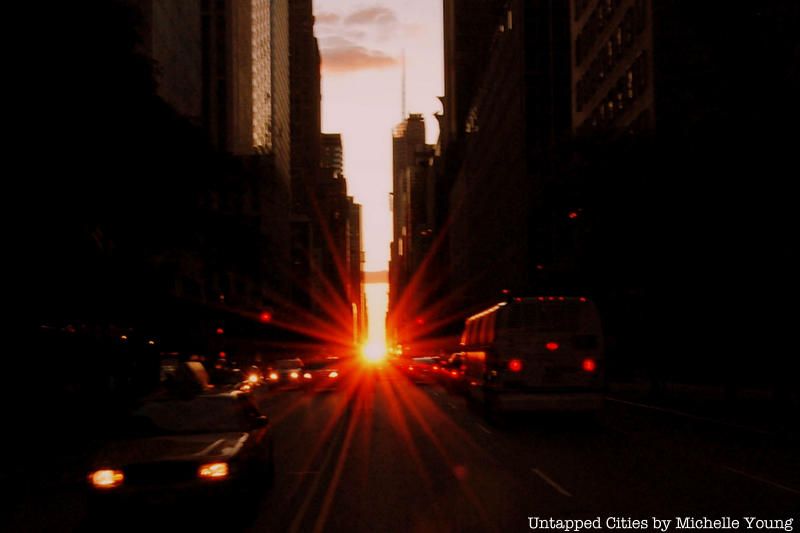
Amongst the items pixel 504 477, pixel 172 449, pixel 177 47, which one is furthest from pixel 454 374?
pixel 177 47

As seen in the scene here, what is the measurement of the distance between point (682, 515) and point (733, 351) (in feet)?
65.1

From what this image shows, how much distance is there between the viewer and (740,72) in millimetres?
22969

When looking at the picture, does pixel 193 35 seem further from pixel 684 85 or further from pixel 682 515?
pixel 682 515

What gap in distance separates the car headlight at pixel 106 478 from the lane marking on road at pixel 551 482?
5.49 m

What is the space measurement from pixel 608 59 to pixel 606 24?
2273mm

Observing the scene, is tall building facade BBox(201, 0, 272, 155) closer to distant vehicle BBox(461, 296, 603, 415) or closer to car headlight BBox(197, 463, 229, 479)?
distant vehicle BBox(461, 296, 603, 415)

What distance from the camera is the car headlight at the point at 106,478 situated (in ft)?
34.0

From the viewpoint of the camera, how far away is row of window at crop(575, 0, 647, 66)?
173 feet

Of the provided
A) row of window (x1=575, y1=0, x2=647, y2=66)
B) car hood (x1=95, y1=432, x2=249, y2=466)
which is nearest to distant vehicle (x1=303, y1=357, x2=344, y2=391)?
row of window (x1=575, y1=0, x2=647, y2=66)

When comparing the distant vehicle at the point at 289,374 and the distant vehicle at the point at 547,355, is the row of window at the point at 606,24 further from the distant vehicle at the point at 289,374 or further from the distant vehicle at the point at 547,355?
A: the distant vehicle at the point at 547,355

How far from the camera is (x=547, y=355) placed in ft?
69.6

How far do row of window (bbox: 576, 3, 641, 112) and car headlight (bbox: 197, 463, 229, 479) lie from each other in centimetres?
4655

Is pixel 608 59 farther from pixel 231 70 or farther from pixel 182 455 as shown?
pixel 231 70

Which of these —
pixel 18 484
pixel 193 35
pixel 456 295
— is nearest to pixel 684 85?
pixel 18 484
